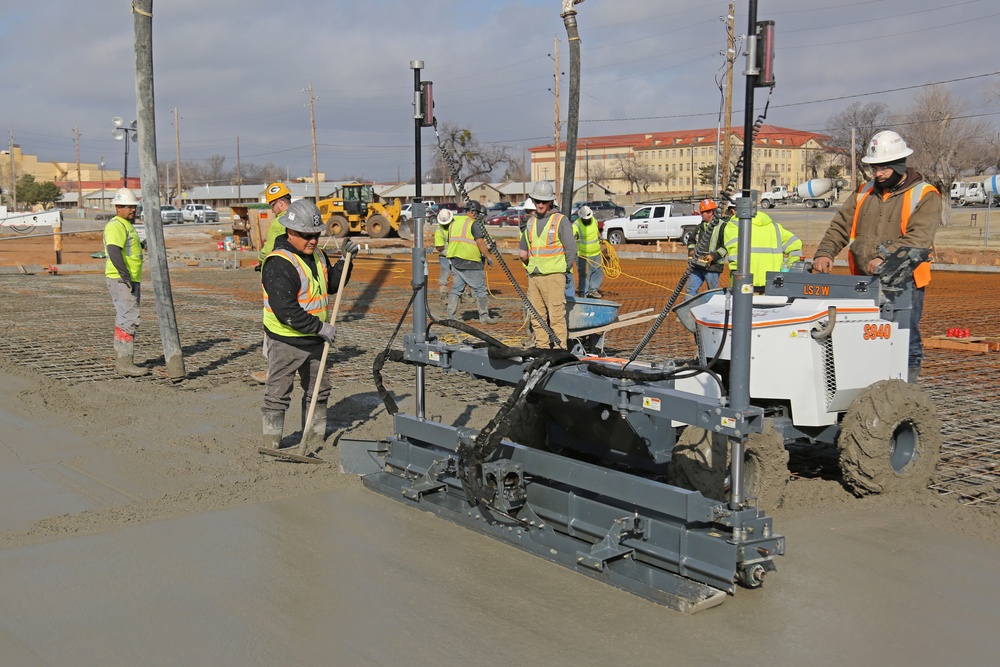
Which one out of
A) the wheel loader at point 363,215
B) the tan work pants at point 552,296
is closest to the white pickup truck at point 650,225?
the wheel loader at point 363,215

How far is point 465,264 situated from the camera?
1357cm

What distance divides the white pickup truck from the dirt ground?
29325 mm

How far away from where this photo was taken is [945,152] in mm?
47125

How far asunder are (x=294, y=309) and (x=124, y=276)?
4160mm

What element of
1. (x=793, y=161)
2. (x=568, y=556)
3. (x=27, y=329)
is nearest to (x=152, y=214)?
(x=27, y=329)

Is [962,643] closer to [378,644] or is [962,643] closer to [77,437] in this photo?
[378,644]

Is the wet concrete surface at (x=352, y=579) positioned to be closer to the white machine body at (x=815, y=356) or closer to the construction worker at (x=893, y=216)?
the white machine body at (x=815, y=356)

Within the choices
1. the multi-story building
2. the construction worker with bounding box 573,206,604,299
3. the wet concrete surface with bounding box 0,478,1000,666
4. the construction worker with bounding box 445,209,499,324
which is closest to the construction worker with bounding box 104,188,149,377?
the construction worker with bounding box 445,209,499,324

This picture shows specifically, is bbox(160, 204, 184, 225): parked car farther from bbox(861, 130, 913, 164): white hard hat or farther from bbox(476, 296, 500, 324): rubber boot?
bbox(861, 130, 913, 164): white hard hat

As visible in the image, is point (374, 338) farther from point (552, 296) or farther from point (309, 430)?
point (309, 430)

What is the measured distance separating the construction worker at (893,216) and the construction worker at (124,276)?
6.75 m

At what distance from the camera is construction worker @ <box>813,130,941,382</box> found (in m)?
6.17

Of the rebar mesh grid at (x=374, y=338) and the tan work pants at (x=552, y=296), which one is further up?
the tan work pants at (x=552, y=296)

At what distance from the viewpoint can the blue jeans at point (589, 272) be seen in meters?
14.8
